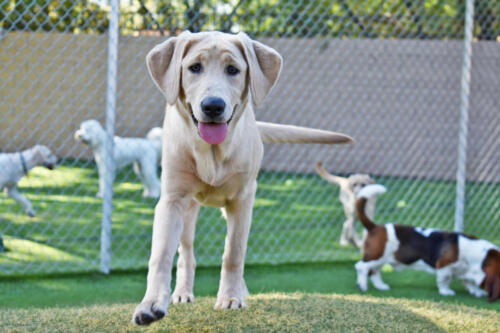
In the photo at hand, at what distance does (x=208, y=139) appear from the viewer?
2.60 m

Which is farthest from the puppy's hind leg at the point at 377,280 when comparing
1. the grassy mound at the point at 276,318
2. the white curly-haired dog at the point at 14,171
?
the white curly-haired dog at the point at 14,171

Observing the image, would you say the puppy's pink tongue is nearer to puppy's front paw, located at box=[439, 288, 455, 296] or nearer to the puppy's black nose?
the puppy's black nose

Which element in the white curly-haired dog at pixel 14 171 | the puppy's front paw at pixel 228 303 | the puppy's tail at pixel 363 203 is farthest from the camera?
the white curly-haired dog at pixel 14 171

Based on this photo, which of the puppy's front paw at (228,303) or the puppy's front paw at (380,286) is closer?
the puppy's front paw at (228,303)

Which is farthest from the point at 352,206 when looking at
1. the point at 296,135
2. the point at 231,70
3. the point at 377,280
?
the point at 231,70

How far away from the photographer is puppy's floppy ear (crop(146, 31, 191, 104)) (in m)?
2.71

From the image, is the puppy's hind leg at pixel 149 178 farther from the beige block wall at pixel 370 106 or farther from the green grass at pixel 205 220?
the beige block wall at pixel 370 106

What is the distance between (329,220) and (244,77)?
4879 millimetres

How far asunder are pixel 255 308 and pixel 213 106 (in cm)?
144

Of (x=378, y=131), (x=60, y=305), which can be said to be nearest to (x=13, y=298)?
(x=60, y=305)

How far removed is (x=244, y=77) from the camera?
108 inches

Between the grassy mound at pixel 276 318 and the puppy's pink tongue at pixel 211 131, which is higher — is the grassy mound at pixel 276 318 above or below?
below

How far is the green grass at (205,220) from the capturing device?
5.52m

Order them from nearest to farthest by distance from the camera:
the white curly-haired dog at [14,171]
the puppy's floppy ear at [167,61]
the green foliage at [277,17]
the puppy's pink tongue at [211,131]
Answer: the puppy's pink tongue at [211,131], the puppy's floppy ear at [167,61], the white curly-haired dog at [14,171], the green foliage at [277,17]
